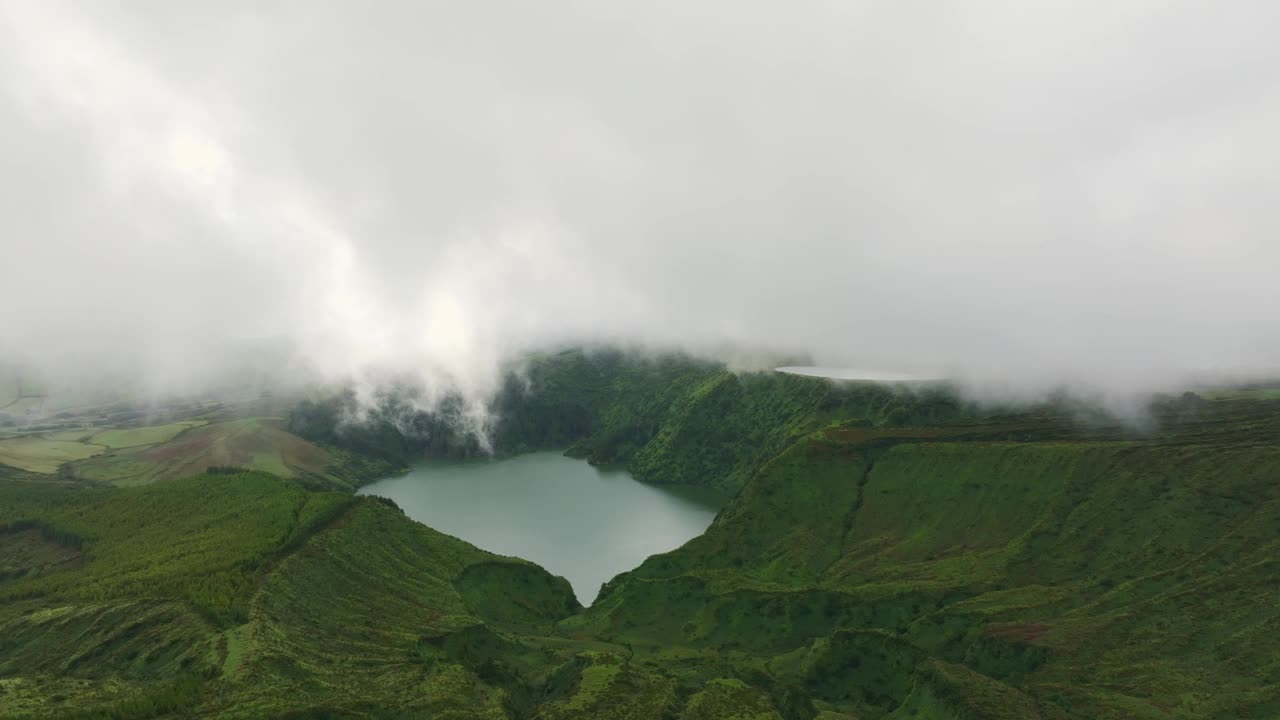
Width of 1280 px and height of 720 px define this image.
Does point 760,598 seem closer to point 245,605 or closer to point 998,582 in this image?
point 998,582

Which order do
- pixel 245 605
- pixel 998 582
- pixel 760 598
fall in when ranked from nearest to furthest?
pixel 245 605 → pixel 998 582 → pixel 760 598

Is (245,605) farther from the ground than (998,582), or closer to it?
closer to it

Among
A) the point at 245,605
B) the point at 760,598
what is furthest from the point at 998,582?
the point at 245,605

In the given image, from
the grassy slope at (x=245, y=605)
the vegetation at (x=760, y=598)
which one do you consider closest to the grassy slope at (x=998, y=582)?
the vegetation at (x=760, y=598)

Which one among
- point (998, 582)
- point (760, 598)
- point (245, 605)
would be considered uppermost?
point (998, 582)

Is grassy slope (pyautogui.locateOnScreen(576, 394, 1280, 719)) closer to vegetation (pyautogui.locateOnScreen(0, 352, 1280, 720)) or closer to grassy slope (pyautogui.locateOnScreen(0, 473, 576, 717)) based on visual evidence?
vegetation (pyautogui.locateOnScreen(0, 352, 1280, 720))

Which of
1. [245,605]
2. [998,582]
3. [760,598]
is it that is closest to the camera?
[245,605]

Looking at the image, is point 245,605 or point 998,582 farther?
point 998,582

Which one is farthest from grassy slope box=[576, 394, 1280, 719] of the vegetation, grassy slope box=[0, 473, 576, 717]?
grassy slope box=[0, 473, 576, 717]
